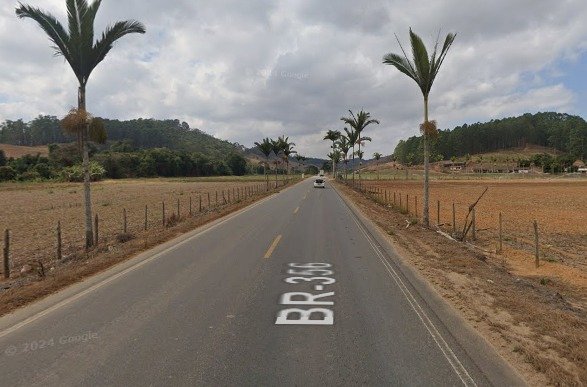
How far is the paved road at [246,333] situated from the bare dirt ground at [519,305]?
15.4 inches

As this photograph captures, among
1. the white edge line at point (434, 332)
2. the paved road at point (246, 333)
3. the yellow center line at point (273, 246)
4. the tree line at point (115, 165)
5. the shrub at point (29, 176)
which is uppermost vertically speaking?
the tree line at point (115, 165)

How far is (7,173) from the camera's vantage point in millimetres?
92500

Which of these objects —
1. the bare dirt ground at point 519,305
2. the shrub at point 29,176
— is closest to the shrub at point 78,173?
the shrub at point 29,176

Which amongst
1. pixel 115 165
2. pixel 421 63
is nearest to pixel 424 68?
pixel 421 63

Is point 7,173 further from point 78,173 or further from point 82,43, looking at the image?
point 82,43

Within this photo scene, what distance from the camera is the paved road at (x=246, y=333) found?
454 cm

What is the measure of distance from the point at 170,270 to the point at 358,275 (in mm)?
4084

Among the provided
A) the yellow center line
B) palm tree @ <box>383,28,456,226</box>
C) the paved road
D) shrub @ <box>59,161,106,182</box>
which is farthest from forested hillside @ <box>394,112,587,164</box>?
the paved road

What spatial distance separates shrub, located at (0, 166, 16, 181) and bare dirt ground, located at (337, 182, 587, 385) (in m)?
102

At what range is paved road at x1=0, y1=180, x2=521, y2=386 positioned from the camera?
14.9ft

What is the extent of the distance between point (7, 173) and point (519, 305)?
107765mm

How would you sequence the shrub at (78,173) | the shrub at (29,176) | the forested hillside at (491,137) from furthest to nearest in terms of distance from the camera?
the forested hillside at (491,137) → the shrub at (78,173) → the shrub at (29,176)

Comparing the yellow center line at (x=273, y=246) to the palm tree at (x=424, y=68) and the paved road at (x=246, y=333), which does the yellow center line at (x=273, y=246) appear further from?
the palm tree at (x=424, y=68)

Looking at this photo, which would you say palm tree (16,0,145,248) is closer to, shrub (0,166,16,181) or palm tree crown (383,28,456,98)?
palm tree crown (383,28,456,98)
